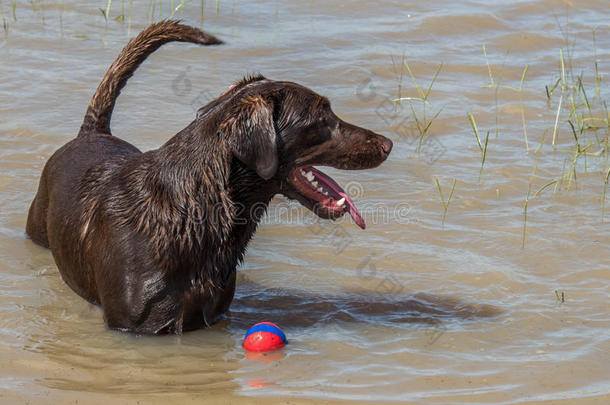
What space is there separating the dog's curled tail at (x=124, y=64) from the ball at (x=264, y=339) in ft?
6.50

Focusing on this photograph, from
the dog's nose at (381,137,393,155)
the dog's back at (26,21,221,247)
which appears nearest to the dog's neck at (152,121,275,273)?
the dog's nose at (381,137,393,155)

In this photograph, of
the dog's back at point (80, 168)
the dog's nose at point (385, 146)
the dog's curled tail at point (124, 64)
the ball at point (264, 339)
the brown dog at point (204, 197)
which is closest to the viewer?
the brown dog at point (204, 197)

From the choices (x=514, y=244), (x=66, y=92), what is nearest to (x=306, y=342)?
(x=514, y=244)

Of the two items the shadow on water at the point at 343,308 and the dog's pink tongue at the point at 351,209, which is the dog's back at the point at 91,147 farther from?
the dog's pink tongue at the point at 351,209

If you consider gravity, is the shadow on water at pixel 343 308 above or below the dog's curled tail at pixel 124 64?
below

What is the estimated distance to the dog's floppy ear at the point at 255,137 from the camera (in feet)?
15.2

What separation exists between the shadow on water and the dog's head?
2.40 feet

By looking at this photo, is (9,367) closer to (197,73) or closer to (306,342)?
(306,342)

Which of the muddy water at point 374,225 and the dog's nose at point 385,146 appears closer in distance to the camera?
the muddy water at point 374,225

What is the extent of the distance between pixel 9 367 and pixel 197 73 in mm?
5152

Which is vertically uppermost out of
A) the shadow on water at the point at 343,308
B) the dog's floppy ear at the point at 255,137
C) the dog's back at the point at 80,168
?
the dog's floppy ear at the point at 255,137

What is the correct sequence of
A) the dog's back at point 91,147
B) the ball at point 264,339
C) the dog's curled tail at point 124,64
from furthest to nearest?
1. the dog's curled tail at point 124,64
2. the dog's back at point 91,147
3. the ball at point 264,339

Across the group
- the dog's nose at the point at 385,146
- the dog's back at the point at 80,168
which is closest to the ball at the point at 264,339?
the dog's back at the point at 80,168

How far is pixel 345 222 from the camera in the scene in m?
6.95
